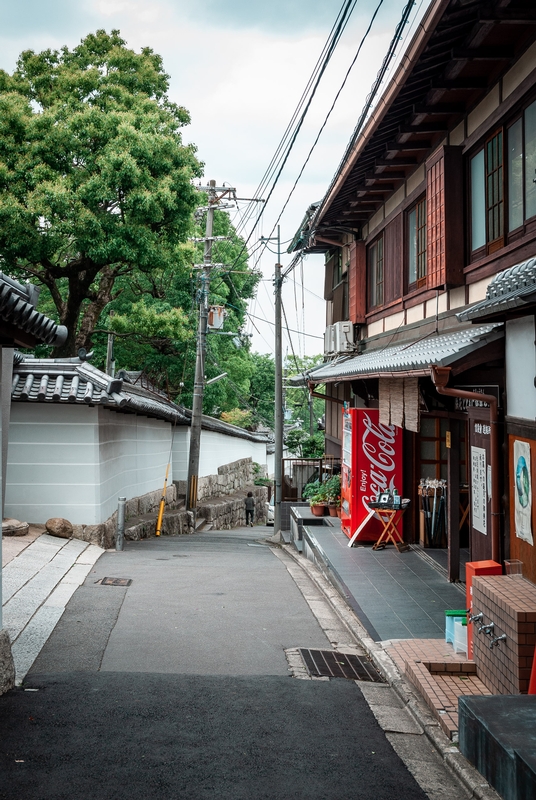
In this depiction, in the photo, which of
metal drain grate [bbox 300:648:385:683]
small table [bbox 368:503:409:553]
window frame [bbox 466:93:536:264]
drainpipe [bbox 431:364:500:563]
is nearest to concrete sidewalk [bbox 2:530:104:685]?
metal drain grate [bbox 300:648:385:683]

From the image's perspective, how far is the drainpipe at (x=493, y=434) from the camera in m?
7.27

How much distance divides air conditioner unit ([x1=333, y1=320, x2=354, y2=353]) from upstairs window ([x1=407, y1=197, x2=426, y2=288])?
447 centimetres

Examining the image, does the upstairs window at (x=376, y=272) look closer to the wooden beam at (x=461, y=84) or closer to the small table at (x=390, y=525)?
the small table at (x=390, y=525)

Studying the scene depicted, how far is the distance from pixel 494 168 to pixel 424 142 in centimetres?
292

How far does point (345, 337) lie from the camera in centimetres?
1791

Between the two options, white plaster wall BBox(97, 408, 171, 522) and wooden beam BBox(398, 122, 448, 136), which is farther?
white plaster wall BBox(97, 408, 171, 522)

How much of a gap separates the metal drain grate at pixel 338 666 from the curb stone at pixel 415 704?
0.37 ft

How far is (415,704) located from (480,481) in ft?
10.1

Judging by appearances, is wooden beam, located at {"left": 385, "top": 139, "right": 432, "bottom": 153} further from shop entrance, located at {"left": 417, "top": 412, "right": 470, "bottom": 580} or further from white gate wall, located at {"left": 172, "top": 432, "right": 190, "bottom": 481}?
white gate wall, located at {"left": 172, "top": 432, "right": 190, "bottom": 481}

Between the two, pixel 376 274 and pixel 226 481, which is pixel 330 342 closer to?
pixel 376 274

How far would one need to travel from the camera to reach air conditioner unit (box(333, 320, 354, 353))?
58.5ft

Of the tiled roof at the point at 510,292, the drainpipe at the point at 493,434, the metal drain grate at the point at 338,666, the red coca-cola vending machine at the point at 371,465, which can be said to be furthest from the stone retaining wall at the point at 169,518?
the tiled roof at the point at 510,292

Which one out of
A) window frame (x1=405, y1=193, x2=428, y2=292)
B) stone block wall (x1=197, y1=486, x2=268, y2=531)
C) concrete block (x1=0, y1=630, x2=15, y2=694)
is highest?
window frame (x1=405, y1=193, x2=428, y2=292)

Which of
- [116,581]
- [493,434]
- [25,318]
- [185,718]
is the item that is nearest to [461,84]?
[493,434]
